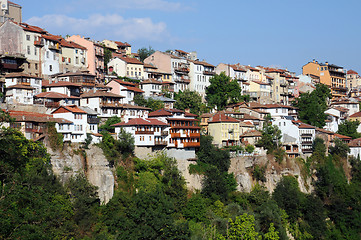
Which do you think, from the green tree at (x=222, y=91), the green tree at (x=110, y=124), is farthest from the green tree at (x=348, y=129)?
the green tree at (x=110, y=124)

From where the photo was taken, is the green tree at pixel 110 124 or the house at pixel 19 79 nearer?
the house at pixel 19 79

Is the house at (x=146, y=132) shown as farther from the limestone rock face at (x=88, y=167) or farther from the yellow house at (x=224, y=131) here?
the yellow house at (x=224, y=131)

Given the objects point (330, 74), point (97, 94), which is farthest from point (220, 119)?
point (330, 74)

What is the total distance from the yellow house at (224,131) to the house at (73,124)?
24.6 m

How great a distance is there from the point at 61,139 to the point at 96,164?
4966 mm

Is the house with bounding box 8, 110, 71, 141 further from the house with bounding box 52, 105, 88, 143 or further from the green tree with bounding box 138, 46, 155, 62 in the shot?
the green tree with bounding box 138, 46, 155, 62

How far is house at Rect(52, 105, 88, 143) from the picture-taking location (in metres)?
59.8

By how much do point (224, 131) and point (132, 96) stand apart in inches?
617

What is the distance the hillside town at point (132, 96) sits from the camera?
6681 centimetres

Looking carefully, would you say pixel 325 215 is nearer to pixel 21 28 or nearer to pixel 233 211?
pixel 233 211

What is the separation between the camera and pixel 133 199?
184 ft

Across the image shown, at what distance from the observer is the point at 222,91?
100062mm

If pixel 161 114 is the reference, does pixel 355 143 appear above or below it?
below

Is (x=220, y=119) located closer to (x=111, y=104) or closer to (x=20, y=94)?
(x=111, y=104)
